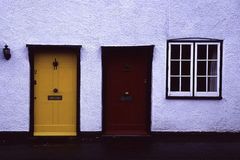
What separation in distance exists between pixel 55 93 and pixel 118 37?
229 centimetres

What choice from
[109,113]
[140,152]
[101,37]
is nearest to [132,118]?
[109,113]

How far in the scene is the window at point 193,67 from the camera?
1013 centimetres

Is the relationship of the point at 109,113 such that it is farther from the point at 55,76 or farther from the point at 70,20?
the point at 70,20

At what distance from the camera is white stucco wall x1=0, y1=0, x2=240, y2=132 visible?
32.5ft

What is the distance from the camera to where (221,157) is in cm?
827

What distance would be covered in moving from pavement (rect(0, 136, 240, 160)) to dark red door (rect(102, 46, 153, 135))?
1.28ft

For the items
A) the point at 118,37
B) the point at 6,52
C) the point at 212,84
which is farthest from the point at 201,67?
the point at 6,52

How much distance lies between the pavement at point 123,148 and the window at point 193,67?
126 centimetres

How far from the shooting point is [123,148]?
30.0 feet

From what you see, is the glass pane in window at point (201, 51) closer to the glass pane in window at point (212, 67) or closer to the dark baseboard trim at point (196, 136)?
the glass pane in window at point (212, 67)

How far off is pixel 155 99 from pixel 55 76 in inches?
109

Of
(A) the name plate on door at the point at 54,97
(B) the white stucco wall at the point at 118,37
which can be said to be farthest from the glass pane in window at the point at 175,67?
(A) the name plate on door at the point at 54,97

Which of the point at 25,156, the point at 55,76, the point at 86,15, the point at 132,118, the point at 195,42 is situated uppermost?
the point at 86,15

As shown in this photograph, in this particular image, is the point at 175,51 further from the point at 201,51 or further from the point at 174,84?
the point at 174,84
